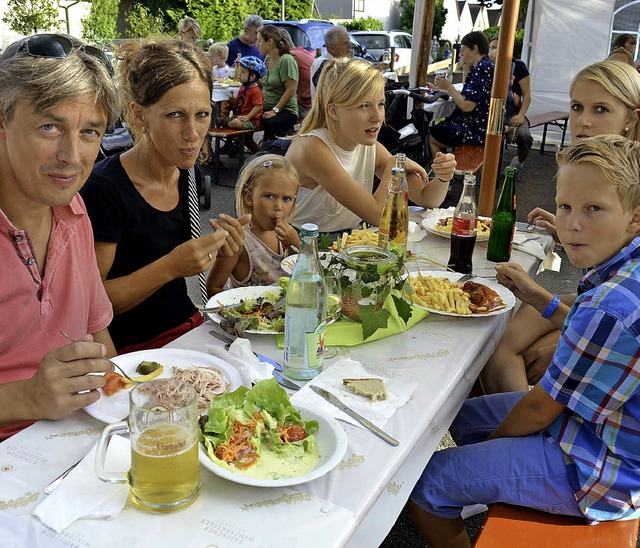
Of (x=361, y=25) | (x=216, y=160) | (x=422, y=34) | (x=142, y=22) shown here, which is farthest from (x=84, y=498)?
(x=361, y=25)

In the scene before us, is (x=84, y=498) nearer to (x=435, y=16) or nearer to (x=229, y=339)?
(x=229, y=339)

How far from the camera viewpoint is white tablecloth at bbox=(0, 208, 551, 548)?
1035 millimetres

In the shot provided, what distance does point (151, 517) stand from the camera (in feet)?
3.51

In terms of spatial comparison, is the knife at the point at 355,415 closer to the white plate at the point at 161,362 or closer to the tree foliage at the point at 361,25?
the white plate at the point at 161,362

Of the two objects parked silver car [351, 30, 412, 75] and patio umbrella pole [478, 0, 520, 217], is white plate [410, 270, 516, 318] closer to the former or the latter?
patio umbrella pole [478, 0, 520, 217]

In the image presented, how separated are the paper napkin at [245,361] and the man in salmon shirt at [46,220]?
33 cm

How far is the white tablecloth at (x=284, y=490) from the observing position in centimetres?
104

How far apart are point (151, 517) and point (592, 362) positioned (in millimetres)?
1057

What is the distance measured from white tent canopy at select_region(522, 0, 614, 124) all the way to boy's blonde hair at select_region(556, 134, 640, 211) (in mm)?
8927

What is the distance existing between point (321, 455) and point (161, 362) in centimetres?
57

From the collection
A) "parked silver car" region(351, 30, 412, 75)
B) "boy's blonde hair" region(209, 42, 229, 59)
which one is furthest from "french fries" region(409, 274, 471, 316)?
"parked silver car" region(351, 30, 412, 75)

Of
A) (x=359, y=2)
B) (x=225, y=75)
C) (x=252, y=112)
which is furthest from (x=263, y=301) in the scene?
(x=359, y=2)

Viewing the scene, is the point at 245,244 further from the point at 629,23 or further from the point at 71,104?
the point at 629,23

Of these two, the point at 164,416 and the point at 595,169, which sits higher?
the point at 595,169
